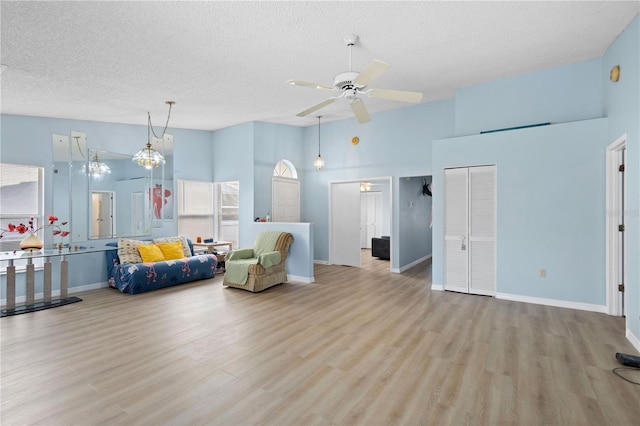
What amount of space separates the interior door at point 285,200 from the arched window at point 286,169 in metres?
0.20

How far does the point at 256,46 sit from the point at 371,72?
149 centimetres

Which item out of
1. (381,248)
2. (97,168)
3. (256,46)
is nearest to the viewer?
(256,46)

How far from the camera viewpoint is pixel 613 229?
4121 millimetres

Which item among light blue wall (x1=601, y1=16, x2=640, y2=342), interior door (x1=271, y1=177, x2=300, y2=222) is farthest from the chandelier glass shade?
light blue wall (x1=601, y1=16, x2=640, y2=342)

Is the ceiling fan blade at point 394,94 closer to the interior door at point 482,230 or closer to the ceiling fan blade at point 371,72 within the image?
the ceiling fan blade at point 371,72

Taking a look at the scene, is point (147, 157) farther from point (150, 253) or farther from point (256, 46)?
point (256, 46)

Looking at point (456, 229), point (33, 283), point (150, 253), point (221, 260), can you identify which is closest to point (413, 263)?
point (456, 229)

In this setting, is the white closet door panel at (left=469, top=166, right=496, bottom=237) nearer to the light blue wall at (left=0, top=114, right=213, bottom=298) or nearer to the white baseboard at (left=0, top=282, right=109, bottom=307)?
the light blue wall at (left=0, top=114, right=213, bottom=298)

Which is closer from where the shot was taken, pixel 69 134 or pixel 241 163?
pixel 69 134

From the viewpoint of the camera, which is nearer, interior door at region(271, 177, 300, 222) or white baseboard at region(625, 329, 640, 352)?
white baseboard at region(625, 329, 640, 352)

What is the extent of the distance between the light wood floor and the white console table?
1.06 feet

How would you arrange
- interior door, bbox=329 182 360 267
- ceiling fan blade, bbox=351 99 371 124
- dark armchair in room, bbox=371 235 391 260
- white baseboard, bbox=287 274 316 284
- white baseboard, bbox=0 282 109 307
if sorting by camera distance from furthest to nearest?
dark armchair in room, bbox=371 235 391 260
interior door, bbox=329 182 360 267
white baseboard, bbox=287 274 316 284
white baseboard, bbox=0 282 109 307
ceiling fan blade, bbox=351 99 371 124

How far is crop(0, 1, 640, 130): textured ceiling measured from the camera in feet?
9.96

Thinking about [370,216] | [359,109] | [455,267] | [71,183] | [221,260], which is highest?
[359,109]
